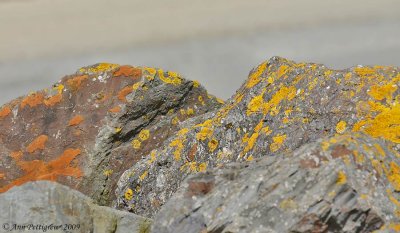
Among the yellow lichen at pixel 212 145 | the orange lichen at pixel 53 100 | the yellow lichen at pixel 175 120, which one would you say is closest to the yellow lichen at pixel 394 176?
the yellow lichen at pixel 212 145

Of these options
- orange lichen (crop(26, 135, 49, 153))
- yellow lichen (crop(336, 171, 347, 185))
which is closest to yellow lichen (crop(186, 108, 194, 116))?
orange lichen (crop(26, 135, 49, 153))

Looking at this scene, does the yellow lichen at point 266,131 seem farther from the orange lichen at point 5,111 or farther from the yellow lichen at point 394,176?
the orange lichen at point 5,111

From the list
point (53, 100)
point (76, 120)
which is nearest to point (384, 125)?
point (76, 120)

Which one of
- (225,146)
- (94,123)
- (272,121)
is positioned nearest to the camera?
(272,121)

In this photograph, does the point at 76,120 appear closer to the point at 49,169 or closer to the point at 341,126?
the point at 49,169

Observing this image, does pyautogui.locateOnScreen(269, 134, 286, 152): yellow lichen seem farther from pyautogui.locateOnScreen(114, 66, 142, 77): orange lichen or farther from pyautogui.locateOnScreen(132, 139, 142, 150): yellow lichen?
pyautogui.locateOnScreen(114, 66, 142, 77): orange lichen

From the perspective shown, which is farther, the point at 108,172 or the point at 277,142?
the point at 108,172

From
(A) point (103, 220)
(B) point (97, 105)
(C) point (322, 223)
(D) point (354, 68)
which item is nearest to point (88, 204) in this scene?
(A) point (103, 220)
